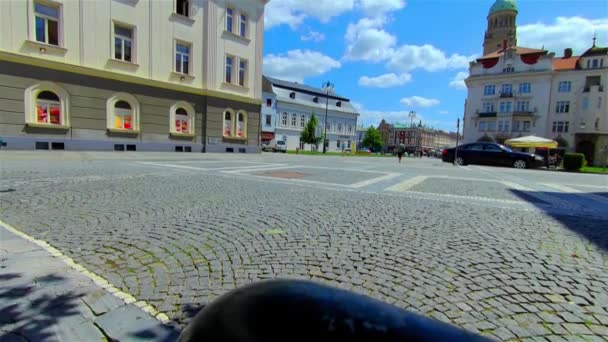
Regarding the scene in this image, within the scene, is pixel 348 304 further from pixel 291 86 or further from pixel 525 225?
pixel 291 86

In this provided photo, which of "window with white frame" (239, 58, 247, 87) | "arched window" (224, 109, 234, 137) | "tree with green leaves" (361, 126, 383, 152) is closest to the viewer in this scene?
"arched window" (224, 109, 234, 137)

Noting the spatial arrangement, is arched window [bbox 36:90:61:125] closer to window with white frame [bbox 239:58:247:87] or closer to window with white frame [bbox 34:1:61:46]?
window with white frame [bbox 34:1:61:46]

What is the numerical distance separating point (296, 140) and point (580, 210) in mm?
56605

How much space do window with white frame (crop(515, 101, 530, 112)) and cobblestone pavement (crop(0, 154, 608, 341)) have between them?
191 feet

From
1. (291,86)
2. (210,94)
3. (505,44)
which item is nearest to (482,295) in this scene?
(210,94)

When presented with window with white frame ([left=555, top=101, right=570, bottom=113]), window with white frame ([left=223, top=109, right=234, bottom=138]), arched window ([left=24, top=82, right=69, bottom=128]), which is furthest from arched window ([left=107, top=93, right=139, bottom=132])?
window with white frame ([left=555, top=101, right=570, bottom=113])

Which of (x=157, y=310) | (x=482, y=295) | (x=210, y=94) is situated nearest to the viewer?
(x=157, y=310)

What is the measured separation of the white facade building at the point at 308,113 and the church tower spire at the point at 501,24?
1607 inches

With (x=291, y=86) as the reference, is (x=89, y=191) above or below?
below

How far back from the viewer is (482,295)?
2576mm

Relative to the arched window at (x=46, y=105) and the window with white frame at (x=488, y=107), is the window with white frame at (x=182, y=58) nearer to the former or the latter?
the arched window at (x=46, y=105)

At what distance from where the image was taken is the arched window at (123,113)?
18891mm

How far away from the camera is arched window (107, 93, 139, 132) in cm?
1889

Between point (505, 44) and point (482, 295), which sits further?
point (505, 44)
